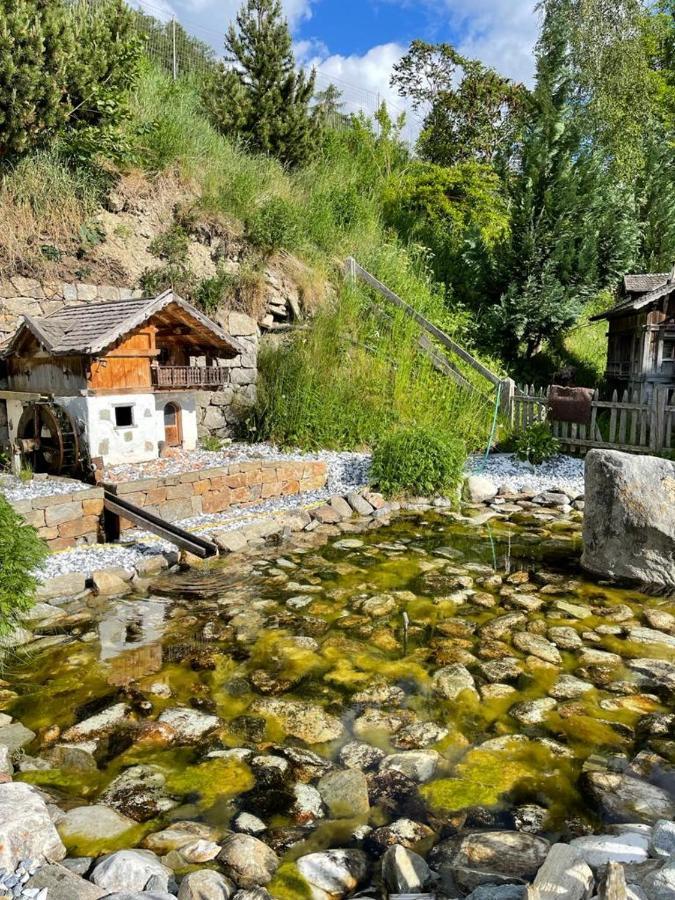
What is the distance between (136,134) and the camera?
42.4ft

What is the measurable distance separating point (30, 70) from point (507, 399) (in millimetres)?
10383

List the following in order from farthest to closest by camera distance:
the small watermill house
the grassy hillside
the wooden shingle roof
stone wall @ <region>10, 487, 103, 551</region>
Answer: the grassy hillside, the small watermill house, the wooden shingle roof, stone wall @ <region>10, 487, 103, 551</region>

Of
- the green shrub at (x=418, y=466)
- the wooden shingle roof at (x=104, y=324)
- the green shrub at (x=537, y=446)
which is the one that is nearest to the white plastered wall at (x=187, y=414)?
the wooden shingle roof at (x=104, y=324)

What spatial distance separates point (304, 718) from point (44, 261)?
9373mm

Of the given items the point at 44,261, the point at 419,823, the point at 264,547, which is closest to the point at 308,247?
the point at 44,261

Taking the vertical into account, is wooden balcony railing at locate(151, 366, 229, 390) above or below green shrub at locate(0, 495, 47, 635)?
above

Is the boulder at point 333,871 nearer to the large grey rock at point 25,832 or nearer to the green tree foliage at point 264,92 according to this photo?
the large grey rock at point 25,832

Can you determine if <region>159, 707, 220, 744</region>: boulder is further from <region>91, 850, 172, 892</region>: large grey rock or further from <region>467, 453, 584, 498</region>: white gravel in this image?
<region>467, 453, 584, 498</region>: white gravel

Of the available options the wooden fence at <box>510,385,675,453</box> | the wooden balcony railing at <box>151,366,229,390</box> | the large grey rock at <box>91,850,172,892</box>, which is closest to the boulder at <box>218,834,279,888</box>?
the large grey rock at <box>91,850,172,892</box>

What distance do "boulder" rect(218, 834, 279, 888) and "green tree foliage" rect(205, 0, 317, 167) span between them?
55.2 feet

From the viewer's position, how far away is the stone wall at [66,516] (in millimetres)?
7340

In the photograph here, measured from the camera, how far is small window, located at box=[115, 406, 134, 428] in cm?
905

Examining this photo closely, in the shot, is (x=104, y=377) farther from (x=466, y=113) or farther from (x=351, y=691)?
(x=466, y=113)

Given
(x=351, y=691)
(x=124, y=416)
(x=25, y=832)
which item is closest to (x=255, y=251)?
(x=124, y=416)
